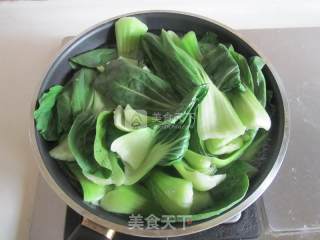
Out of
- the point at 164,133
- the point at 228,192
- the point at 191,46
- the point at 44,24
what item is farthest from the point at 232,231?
the point at 44,24

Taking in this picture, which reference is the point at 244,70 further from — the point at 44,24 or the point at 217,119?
the point at 44,24

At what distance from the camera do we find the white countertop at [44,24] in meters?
0.83

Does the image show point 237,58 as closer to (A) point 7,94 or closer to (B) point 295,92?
(B) point 295,92

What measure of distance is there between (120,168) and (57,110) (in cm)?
16

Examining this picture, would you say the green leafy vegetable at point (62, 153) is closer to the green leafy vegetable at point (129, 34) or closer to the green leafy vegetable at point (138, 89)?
the green leafy vegetable at point (138, 89)

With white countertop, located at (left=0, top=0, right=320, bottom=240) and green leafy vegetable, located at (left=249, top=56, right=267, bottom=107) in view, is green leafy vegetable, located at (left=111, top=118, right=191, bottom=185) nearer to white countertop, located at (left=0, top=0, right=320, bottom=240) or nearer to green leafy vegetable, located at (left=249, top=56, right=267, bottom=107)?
green leafy vegetable, located at (left=249, top=56, right=267, bottom=107)

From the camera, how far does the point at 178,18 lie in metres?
0.73

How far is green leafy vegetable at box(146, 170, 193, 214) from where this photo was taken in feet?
1.86

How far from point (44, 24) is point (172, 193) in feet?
1.97

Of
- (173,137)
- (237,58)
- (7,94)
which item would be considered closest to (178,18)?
(237,58)

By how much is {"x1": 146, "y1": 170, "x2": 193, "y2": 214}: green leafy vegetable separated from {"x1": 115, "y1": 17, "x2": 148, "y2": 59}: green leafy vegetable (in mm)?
245

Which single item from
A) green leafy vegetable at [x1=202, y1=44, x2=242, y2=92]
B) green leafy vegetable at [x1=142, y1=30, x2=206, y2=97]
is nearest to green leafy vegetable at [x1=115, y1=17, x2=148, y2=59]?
green leafy vegetable at [x1=142, y1=30, x2=206, y2=97]

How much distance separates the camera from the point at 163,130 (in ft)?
1.95

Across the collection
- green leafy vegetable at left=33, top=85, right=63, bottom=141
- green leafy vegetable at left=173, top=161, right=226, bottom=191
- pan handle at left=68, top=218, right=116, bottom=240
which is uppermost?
green leafy vegetable at left=33, top=85, right=63, bottom=141
